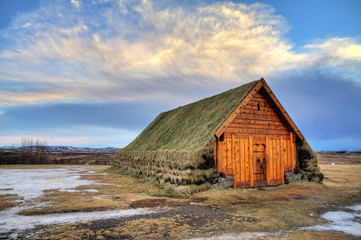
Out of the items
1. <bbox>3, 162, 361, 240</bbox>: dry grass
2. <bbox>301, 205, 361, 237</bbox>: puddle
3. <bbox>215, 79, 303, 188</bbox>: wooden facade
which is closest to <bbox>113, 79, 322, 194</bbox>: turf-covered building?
<bbox>215, 79, 303, 188</bbox>: wooden facade

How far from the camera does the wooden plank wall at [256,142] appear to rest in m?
13.9

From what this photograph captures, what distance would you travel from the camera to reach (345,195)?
12.0 meters

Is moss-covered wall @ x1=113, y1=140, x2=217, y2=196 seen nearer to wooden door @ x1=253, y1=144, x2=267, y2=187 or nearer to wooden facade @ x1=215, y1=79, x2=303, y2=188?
wooden facade @ x1=215, y1=79, x2=303, y2=188

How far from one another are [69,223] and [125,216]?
5.46 feet

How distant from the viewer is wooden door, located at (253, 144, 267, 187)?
14672mm

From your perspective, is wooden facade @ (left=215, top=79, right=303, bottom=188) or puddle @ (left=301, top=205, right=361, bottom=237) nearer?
puddle @ (left=301, top=205, right=361, bottom=237)

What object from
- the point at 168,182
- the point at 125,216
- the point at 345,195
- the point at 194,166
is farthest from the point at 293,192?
the point at 125,216

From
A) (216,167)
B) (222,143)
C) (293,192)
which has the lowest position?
(293,192)

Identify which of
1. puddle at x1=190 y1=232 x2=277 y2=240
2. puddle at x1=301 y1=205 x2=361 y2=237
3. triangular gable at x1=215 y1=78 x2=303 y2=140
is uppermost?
triangular gable at x1=215 y1=78 x2=303 y2=140

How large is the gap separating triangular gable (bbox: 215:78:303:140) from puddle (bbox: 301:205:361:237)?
6491mm

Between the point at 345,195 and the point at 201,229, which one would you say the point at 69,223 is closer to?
the point at 201,229

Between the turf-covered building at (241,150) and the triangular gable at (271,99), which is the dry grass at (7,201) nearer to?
the turf-covered building at (241,150)

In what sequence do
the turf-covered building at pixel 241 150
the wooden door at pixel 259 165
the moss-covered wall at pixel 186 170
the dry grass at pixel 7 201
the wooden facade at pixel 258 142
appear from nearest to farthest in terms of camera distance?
the dry grass at pixel 7 201
the moss-covered wall at pixel 186 170
the turf-covered building at pixel 241 150
the wooden facade at pixel 258 142
the wooden door at pixel 259 165

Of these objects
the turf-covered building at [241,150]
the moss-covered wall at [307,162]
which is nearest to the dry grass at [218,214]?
the turf-covered building at [241,150]
